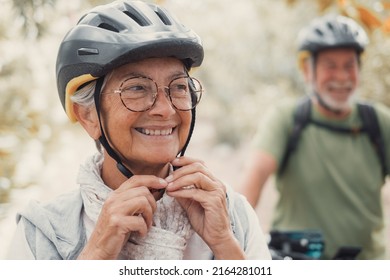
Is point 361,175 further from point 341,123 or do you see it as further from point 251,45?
point 251,45

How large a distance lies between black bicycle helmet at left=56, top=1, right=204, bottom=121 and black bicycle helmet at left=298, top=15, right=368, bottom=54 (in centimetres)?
212

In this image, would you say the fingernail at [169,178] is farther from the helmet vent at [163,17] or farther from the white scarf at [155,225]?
the helmet vent at [163,17]

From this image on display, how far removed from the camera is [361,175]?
154 inches

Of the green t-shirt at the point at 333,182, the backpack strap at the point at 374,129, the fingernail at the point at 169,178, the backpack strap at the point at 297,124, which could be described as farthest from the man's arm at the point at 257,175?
the fingernail at the point at 169,178

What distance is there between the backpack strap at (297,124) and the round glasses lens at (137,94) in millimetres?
2009

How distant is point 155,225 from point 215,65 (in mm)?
14601

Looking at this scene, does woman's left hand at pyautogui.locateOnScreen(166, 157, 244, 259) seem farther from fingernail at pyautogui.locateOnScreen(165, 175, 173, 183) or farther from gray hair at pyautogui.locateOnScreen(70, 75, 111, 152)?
gray hair at pyautogui.locateOnScreen(70, 75, 111, 152)

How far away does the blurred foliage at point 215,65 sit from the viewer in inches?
118

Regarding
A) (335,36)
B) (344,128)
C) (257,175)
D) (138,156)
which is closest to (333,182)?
(344,128)

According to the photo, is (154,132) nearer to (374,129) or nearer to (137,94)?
(137,94)

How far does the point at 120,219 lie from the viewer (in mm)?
1959

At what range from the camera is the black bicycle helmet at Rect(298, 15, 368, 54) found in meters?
4.11

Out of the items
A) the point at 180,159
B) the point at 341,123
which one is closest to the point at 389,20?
the point at 341,123

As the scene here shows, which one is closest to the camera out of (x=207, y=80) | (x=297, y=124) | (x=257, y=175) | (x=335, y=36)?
(x=257, y=175)
